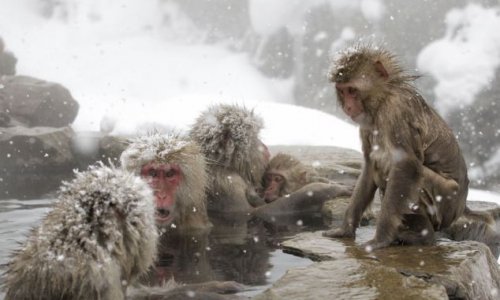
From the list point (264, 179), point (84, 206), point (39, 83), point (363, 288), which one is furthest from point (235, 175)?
point (39, 83)

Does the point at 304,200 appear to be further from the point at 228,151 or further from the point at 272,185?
the point at 228,151

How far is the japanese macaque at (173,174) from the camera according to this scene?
14.1 feet

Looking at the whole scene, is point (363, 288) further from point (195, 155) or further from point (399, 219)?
point (195, 155)

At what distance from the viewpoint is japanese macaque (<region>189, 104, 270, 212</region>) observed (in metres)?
5.18

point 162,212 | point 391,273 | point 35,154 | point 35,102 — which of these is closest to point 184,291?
point 391,273

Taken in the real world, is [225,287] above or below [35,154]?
below

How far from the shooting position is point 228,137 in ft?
17.1

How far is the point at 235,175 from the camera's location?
5273 mm

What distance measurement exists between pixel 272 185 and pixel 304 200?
463 mm

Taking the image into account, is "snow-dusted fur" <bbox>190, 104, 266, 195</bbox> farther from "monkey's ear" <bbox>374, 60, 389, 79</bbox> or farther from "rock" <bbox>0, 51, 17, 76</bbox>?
"rock" <bbox>0, 51, 17, 76</bbox>

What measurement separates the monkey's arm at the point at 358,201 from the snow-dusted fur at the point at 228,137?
59.6 inches

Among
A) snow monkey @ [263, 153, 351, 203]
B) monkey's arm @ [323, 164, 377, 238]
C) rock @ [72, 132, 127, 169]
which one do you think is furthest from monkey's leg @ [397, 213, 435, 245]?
rock @ [72, 132, 127, 169]

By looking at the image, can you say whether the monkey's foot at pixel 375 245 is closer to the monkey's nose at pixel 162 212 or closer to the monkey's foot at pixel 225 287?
the monkey's foot at pixel 225 287

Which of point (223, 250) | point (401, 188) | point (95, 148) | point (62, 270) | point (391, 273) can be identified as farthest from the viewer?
point (95, 148)
